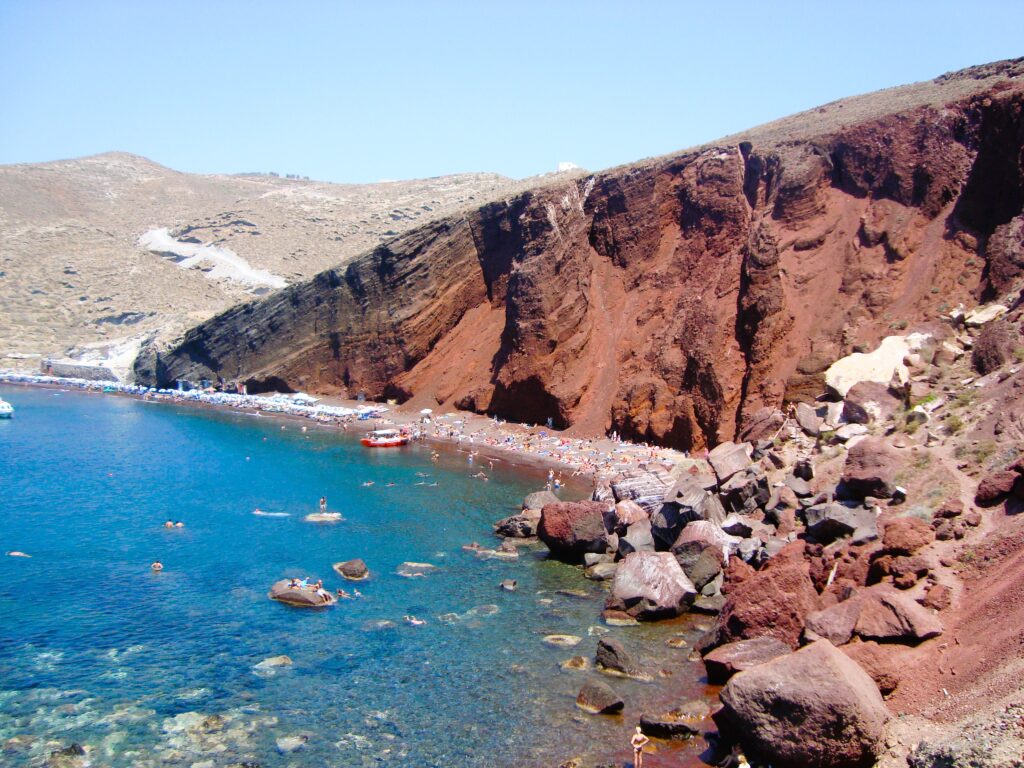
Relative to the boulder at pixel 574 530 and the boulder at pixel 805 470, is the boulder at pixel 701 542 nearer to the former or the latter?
the boulder at pixel 805 470

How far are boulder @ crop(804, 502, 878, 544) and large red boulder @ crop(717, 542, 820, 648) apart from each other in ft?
8.45

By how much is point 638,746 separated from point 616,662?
471 cm

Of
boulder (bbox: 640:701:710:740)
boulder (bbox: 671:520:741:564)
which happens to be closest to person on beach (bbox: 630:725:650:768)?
boulder (bbox: 640:701:710:740)

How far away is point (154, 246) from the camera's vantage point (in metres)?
152

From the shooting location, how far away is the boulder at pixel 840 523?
2366 cm

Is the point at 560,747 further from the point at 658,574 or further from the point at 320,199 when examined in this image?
the point at 320,199

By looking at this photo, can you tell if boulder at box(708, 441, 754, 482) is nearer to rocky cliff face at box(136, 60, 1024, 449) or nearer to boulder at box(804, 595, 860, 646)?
rocky cliff face at box(136, 60, 1024, 449)

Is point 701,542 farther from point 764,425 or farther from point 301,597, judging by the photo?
point 764,425

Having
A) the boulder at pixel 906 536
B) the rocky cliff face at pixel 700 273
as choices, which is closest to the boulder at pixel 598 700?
the boulder at pixel 906 536

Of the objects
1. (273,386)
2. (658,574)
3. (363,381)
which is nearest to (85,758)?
(658,574)

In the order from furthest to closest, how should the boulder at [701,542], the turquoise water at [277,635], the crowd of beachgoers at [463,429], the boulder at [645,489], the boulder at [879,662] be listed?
the crowd of beachgoers at [463,429]
the boulder at [645,489]
the boulder at [701,542]
the turquoise water at [277,635]
the boulder at [879,662]

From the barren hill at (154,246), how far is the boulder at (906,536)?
3474 inches

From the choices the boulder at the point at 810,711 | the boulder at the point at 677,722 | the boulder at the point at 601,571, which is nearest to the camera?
the boulder at the point at 810,711

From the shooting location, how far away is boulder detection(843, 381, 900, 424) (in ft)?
107
